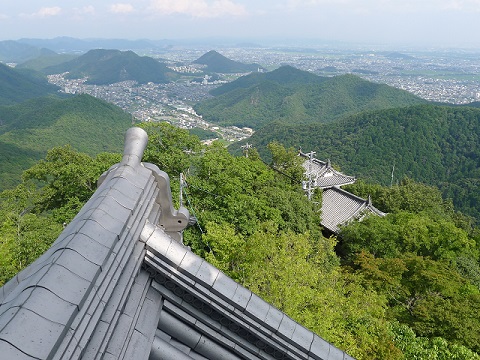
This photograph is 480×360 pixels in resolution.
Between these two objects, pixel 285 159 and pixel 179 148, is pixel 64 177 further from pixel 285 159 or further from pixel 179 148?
pixel 285 159

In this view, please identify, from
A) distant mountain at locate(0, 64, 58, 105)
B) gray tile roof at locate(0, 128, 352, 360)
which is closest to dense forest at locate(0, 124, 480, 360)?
gray tile roof at locate(0, 128, 352, 360)

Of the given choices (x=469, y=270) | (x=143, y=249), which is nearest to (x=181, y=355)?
(x=143, y=249)

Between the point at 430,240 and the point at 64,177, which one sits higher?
the point at 64,177

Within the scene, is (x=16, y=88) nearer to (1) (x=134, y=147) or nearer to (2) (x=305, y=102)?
(2) (x=305, y=102)

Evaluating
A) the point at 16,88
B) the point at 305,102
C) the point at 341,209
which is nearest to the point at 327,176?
the point at 341,209

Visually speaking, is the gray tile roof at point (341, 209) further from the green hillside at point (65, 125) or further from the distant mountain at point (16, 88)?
the distant mountain at point (16, 88)
